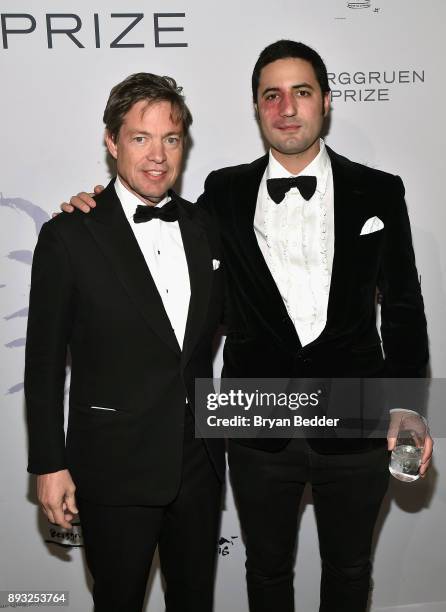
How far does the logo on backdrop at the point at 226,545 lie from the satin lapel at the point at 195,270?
1.21 meters

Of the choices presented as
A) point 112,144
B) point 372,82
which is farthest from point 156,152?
point 372,82

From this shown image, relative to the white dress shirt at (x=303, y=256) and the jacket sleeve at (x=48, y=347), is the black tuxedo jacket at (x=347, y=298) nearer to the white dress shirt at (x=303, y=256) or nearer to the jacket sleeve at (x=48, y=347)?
the white dress shirt at (x=303, y=256)

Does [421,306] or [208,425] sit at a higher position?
[421,306]

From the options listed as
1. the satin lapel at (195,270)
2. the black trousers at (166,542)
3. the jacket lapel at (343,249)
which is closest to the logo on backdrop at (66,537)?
the black trousers at (166,542)

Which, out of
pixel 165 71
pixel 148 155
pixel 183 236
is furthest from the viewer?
pixel 165 71

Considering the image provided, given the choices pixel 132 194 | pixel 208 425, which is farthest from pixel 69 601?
pixel 132 194

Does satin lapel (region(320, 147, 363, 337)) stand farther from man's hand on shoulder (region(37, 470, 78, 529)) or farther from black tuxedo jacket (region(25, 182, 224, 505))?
man's hand on shoulder (region(37, 470, 78, 529))

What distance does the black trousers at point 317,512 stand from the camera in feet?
6.50

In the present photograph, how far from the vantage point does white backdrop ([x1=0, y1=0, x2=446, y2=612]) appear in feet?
7.57

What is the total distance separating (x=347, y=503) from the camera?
1.99m

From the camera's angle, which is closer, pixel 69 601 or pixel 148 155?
pixel 148 155

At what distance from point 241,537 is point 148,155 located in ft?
5.37

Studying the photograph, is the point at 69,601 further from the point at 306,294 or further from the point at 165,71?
the point at 165,71

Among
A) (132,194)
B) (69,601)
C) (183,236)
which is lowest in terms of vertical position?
(69,601)
